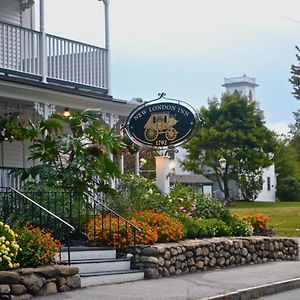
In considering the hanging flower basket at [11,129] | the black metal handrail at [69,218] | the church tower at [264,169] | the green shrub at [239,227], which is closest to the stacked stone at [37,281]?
the black metal handrail at [69,218]

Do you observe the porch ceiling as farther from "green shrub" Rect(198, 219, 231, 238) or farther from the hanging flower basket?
"green shrub" Rect(198, 219, 231, 238)

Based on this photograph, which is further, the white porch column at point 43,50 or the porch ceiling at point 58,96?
the white porch column at point 43,50

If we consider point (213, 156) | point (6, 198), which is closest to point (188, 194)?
point (6, 198)

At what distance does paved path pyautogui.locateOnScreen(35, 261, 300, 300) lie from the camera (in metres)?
12.3

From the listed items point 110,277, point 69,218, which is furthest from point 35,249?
point 69,218

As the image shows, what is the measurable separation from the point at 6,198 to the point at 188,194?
617 cm

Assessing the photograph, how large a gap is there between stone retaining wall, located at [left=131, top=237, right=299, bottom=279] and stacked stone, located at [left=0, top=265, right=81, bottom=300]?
237 centimetres

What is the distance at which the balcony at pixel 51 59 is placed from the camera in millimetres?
18391

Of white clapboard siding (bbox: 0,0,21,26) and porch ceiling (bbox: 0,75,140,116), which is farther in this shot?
white clapboard siding (bbox: 0,0,21,26)

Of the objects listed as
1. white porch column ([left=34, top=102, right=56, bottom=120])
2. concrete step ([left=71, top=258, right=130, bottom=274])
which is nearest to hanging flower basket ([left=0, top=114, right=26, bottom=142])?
white porch column ([left=34, top=102, right=56, bottom=120])

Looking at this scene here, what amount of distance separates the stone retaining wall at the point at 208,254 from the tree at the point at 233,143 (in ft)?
143

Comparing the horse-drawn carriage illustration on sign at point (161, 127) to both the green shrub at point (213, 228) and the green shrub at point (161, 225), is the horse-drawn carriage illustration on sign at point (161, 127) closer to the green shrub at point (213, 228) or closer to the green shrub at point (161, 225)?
the green shrub at point (213, 228)

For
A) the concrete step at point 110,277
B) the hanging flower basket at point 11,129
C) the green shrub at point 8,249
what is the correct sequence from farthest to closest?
1. the hanging flower basket at point 11,129
2. the concrete step at point 110,277
3. the green shrub at point 8,249

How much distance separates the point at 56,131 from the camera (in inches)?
696
